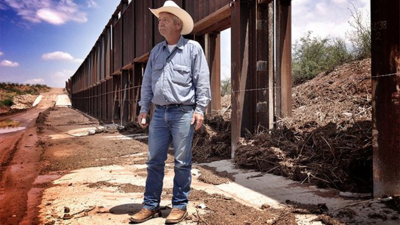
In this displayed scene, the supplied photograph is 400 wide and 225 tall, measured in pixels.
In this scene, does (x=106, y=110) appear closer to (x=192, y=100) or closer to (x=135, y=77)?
(x=135, y=77)

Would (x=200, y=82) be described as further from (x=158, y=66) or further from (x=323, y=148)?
(x=323, y=148)

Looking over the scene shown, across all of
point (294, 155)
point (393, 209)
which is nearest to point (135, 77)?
point (294, 155)

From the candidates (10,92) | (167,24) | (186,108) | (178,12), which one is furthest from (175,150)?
(10,92)

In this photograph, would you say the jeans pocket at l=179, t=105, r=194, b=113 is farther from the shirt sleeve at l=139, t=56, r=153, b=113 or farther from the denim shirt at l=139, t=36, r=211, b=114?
the shirt sleeve at l=139, t=56, r=153, b=113

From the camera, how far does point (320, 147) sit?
4.26 meters

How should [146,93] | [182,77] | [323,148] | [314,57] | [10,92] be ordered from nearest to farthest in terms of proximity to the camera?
[182,77] < [146,93] < [323,148] < [314,57] < [10,92]

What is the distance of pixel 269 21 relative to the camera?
584 centimetres

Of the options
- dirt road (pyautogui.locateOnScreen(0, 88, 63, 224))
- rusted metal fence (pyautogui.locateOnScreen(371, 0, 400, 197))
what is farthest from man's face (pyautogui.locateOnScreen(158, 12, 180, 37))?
dirt road (pyautogui.locateOnScreen(0, 88, 63, 224))

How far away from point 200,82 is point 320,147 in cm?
208

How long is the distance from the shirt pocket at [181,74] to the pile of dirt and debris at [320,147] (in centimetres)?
195

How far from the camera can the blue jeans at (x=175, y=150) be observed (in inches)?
120

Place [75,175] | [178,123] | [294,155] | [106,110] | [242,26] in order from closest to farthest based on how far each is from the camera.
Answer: [178,123]
[294,155]
[75,175]
[242,26]
[106,110]

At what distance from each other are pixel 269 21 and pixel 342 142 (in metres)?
2.74

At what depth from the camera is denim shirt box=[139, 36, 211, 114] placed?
120 inches
